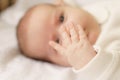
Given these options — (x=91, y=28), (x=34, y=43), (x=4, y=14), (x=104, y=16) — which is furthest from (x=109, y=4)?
(x=4, y=14)

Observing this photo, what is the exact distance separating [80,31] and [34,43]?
0.29 meters

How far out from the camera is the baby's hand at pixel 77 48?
868mm

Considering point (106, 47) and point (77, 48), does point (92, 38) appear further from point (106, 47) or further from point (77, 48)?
point (77, 48)

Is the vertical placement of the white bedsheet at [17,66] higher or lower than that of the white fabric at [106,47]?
lower

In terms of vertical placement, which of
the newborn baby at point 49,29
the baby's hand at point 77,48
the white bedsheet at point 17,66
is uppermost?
the baby's hand at point 77,48

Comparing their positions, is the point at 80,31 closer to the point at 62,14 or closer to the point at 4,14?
the point at 62,14

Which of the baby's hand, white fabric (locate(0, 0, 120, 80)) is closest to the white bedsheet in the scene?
white fabric (locate(0, 0, 120, 80))

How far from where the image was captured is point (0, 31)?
1258 mm

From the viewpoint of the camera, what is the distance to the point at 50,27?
42.7 inches

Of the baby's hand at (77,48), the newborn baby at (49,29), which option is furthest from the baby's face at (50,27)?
the baby's hand at (77,48)

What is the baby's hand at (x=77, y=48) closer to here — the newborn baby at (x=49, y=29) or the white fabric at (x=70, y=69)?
the white fabric at (x=70, y=69)

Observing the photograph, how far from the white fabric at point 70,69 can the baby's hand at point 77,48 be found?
21 mm

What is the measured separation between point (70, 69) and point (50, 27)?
0.57ft

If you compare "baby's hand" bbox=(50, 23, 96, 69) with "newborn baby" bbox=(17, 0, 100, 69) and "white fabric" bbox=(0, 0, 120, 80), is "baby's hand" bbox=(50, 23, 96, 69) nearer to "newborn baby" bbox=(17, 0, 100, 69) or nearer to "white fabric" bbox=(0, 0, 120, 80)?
"white fabric" bbox=(0, 0, 120, 80)
